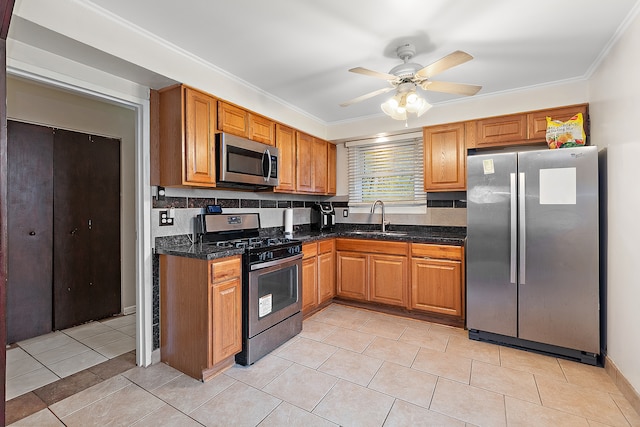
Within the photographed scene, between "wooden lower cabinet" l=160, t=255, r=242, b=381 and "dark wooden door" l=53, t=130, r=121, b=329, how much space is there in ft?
4.81

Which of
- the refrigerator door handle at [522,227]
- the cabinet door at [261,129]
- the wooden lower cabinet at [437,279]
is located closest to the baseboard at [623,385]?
the refrigerator door handle at [522,227]

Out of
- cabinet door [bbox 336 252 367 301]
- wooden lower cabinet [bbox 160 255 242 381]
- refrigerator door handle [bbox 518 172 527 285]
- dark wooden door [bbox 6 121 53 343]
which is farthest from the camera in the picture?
cabinet door [bbox 336 252 367 301]

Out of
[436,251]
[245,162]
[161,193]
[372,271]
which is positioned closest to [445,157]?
[436,251]

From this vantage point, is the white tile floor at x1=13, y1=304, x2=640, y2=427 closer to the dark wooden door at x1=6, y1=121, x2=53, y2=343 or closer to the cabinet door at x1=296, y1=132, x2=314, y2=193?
the dark wooden door at x1=6, y1=121, x2=53, y2=343

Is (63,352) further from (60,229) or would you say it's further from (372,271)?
(372,271)

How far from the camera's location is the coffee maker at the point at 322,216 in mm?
4230

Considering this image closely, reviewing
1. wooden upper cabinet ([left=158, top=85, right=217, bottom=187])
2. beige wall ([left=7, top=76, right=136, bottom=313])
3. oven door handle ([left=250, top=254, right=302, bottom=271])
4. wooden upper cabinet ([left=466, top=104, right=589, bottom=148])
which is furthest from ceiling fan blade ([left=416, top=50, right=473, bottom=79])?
beige wall ([left=7, top=76, right=136, bottom=313])

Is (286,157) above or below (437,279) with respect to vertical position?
above

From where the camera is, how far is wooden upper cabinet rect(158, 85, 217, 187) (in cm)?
235

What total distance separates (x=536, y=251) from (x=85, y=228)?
4.42 metres

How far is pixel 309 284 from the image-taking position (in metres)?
3.36

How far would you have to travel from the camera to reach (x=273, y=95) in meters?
3.29

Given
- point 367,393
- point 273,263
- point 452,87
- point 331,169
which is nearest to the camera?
point 367,393

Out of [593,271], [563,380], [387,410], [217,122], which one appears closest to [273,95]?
[217,122]
